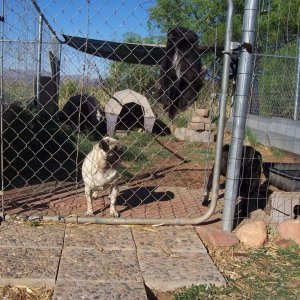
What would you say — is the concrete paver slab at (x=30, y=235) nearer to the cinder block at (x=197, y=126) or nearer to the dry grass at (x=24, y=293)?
the dry grass at (x=24, y=293)

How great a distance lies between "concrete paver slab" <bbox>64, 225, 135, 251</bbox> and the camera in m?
3.50

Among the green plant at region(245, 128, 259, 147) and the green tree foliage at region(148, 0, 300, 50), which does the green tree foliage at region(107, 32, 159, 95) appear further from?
the green plant at region(245, 128, 259, 147)

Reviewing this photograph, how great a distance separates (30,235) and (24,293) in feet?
2.96

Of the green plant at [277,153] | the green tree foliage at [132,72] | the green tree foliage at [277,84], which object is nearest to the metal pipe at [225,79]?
the green tree foliage at [132,72]

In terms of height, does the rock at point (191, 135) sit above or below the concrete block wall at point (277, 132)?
below

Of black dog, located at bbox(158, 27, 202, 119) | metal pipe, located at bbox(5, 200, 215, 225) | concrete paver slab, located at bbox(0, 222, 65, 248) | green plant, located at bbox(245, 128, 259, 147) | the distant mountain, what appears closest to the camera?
concrete paver slab, located at bbox(0, 222, 65, 248)

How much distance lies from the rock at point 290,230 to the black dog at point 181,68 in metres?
1.61

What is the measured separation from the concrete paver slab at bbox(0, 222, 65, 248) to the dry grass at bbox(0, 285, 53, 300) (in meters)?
0.62

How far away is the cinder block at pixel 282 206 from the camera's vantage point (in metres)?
4.19

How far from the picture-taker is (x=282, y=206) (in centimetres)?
420

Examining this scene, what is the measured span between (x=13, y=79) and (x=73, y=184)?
2678 mm

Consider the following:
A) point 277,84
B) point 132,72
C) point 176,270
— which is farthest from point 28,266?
point 277,84

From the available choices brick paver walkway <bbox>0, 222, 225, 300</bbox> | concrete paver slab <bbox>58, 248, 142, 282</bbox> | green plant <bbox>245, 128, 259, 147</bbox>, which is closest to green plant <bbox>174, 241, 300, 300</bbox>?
brick paver walkway <bbox>0, 222, 225, 300</bbox>

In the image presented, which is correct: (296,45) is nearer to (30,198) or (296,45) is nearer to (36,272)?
(30,198)
